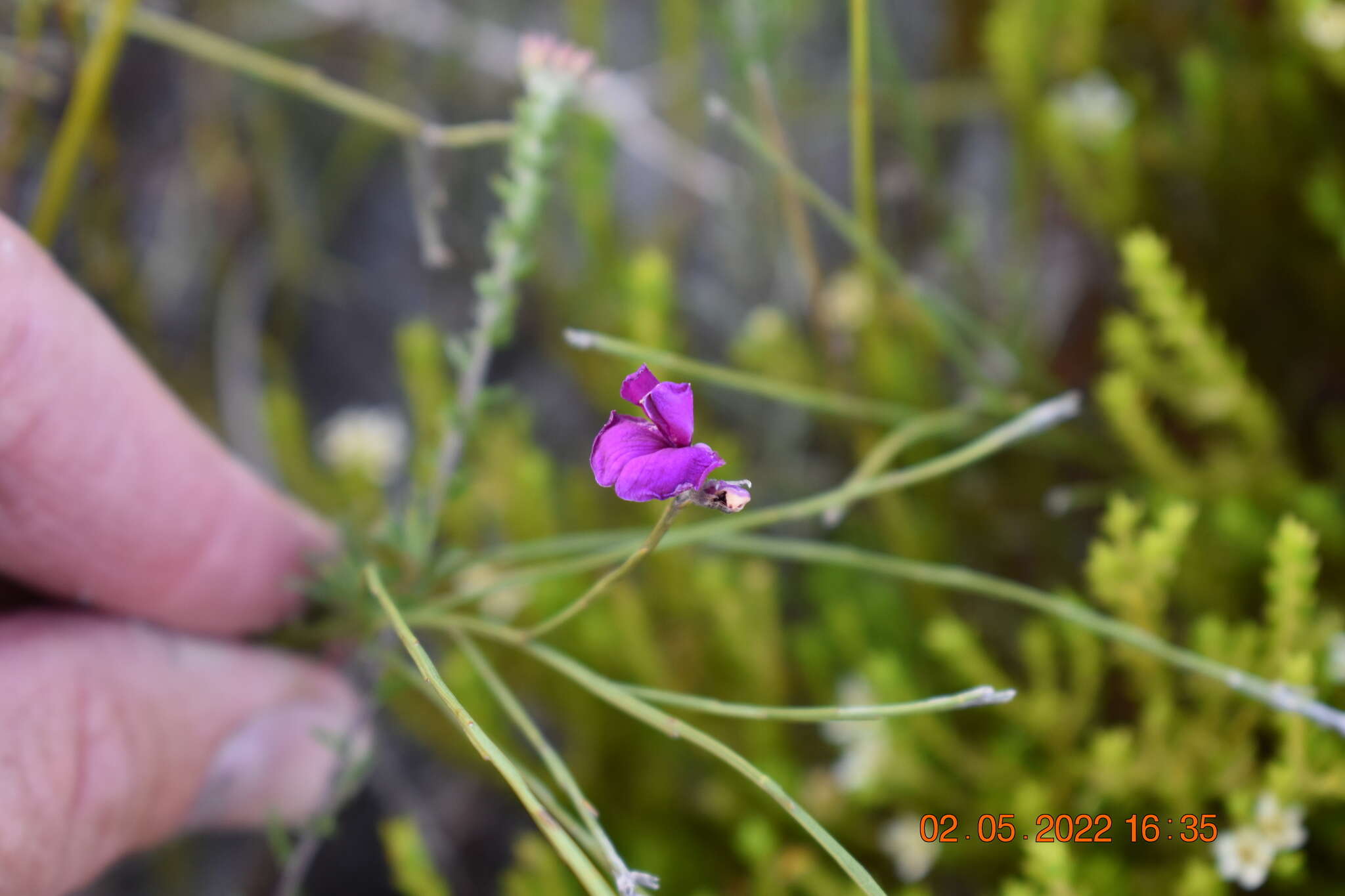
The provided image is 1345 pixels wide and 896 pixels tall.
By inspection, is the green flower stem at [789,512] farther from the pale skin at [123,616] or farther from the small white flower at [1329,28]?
the small white flower at [1329,28]

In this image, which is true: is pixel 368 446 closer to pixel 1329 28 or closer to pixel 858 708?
pixel 858 708

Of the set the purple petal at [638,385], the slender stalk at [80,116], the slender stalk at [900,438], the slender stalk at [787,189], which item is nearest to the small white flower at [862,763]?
the slender stalk at [900,438]

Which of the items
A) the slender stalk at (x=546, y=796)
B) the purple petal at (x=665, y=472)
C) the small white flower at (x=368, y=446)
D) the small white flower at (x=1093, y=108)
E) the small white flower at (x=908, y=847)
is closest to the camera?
the purple petal at (x=665, y=472)

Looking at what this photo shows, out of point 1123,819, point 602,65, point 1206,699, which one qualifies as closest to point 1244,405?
point 1206,699

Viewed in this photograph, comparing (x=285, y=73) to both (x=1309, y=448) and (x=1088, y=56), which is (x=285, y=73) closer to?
(x=1088, y=56)
